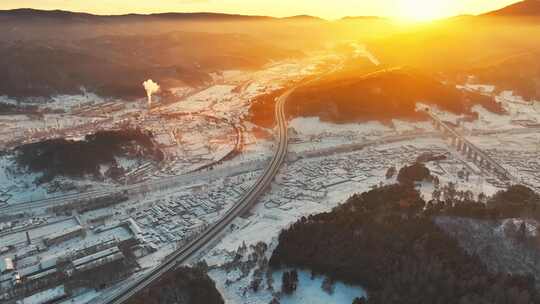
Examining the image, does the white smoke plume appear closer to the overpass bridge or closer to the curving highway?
the curving highway

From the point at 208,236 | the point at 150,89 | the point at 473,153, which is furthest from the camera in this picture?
the point at 150,89

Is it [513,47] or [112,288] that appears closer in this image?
[112,288]

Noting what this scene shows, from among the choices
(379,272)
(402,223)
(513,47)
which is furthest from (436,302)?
(513,47)

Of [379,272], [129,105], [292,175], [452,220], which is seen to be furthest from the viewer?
[129,105]

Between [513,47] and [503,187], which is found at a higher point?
[513,47]

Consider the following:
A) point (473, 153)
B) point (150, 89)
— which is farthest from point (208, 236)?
point (150, 89)

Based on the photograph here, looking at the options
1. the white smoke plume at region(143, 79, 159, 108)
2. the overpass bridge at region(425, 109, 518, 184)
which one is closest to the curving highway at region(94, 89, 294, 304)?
the overpass bridge at region(425, 109, 518, 184)

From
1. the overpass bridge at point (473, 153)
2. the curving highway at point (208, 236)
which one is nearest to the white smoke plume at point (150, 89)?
the curving highway at point (208, 236)

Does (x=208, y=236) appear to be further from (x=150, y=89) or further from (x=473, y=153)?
(x=150, y=89)

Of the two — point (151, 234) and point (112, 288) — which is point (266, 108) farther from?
point (112, 288)
